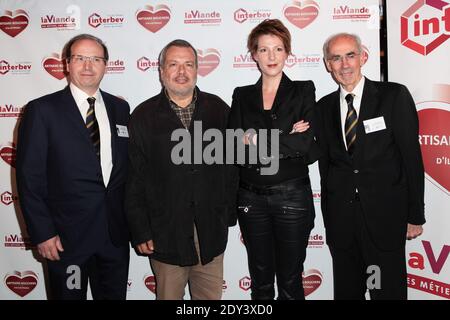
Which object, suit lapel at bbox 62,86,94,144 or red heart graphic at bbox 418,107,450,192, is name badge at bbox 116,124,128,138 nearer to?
suit lapel at bbox 62,86,94,144

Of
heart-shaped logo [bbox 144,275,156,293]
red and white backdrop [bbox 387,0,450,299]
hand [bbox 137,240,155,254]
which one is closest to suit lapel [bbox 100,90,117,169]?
hand [bbox 137,240,155,254]

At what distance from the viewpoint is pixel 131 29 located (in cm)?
348

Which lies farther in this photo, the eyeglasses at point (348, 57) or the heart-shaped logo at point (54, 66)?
the heart-shaped logo at point (54, 66)

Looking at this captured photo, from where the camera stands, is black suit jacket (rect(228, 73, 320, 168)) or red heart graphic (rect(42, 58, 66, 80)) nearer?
black suit jacket (rect(228, 73, 320, 168))

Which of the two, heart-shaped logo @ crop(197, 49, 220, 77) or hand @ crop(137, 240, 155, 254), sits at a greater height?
heart-shaped logo @ crop(197, 49, 220, 77)

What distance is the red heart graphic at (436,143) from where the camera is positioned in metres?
3.07

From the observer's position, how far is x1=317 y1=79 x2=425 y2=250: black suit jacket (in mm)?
2520

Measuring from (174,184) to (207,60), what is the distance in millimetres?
1455

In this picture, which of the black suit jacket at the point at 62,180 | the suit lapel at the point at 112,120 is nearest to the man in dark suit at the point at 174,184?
the suit lapel at the point at 112,120

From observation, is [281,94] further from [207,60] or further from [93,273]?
[93,273]

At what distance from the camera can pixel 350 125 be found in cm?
258

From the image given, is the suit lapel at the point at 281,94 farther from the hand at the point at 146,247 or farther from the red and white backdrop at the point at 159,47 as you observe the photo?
the hand at the point at 146,247

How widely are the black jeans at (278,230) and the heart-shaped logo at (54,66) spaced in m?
2.15

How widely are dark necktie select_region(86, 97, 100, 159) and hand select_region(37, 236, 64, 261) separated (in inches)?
25.1
